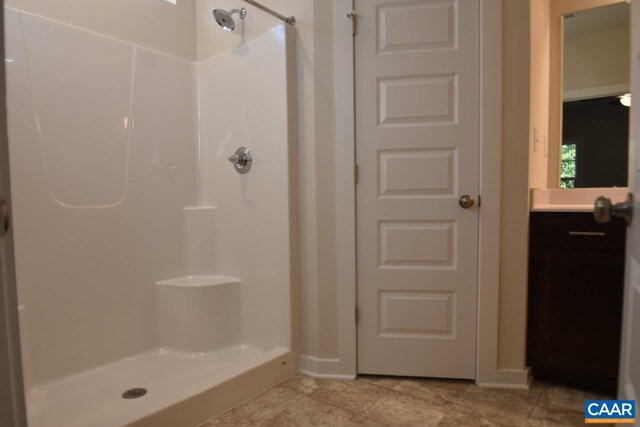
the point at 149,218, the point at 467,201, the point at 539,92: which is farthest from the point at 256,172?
the point at 539,92

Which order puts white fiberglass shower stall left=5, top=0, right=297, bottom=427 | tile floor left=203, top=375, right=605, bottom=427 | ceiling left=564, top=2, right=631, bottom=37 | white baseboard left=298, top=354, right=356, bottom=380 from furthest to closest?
ceiling left=564, top=2, right=631, bottom=37 → white baseboard left=298, top=354, right=356, bottom=380 → white fiberglass shower stall left=5, top=0, right=297, bottom=427 → tile floor left=203, top=375, right=605, bottom=427

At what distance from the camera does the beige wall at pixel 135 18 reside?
73.4 inches

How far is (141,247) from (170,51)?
1.22 meters

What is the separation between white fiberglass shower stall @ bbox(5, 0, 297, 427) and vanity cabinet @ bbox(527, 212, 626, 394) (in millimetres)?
1237

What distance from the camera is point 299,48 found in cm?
199

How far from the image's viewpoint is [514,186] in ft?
5.91

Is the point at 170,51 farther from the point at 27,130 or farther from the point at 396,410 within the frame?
the point at 396,410

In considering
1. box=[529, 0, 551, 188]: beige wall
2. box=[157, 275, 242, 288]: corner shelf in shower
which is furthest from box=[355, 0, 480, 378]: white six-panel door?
box=[157, 275, 242, 288]: corner shelf in shower

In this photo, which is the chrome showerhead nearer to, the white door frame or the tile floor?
the white door frame

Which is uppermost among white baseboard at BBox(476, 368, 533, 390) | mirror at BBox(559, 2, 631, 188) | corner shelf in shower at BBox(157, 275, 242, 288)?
mirror at BBox(559, 2, 631, 188)

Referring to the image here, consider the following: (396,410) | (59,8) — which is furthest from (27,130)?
(396,410)

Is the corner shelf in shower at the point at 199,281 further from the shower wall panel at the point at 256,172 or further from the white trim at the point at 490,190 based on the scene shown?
the white trim at the point at 490,190

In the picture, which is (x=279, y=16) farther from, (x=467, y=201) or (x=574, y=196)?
(x=574, y=196)

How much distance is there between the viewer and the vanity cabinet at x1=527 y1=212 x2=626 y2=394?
1698 mm
